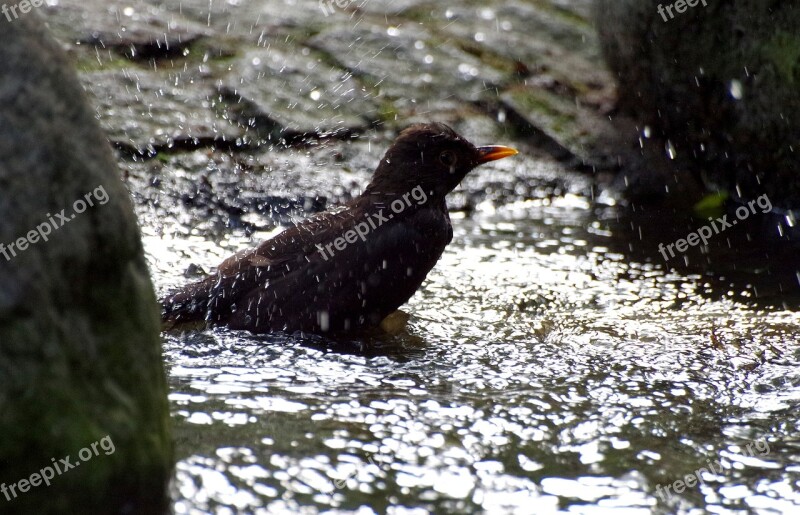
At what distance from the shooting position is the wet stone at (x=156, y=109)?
6906 millimetres

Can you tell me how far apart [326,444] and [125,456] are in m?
0.83

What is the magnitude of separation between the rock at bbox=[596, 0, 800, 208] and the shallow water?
1.26 m

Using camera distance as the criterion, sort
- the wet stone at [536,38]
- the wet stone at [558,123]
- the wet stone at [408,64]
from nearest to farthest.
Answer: the wet stone at [558,123]
the wet stone at [408,64]
the wet stone at [536,38]

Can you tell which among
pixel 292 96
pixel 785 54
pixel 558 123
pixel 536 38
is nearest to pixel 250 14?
pixel 292 96

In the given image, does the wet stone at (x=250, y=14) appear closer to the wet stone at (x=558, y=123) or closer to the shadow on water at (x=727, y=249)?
the wet stone at (x=558, y=123)

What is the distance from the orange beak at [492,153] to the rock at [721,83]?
6.60 feet

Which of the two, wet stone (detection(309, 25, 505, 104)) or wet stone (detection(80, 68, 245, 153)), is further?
wet stone (detection(309, 25, 505, 104))

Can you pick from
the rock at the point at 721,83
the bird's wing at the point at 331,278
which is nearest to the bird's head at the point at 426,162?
the bird's wing at the point at 331,278

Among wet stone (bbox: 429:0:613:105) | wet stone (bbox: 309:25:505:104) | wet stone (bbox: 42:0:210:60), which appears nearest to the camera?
wet stone (bbox: 42:0:210:60)

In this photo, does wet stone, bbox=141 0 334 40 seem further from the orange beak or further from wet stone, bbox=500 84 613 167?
the orange beak

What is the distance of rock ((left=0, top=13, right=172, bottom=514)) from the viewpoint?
2.36 meters

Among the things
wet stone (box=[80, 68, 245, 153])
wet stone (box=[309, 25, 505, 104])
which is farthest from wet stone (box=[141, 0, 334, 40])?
wet stone (box=[80, 68, 245, 153])

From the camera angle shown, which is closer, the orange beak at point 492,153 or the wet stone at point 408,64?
the orange beak at point 492,153

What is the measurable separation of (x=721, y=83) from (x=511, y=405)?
3.76m
